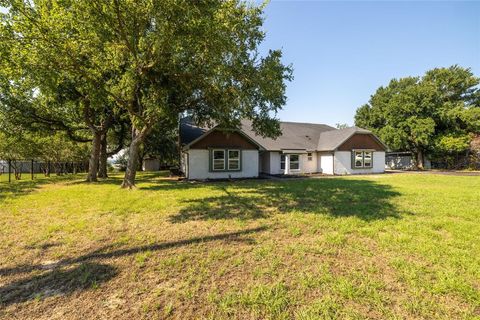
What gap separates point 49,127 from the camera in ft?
59.1

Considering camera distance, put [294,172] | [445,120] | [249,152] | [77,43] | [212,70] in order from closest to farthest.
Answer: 1. [77,43]
2. [212,70]
3. [249,152]
4. [294,172]
5. [445,120]

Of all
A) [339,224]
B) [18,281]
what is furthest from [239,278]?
[339,224]

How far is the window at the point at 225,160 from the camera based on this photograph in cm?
2031

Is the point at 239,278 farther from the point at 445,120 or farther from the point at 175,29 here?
the point at 445,120

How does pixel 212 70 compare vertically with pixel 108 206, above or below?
above

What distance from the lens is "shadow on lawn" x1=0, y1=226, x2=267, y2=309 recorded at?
11.6 ft

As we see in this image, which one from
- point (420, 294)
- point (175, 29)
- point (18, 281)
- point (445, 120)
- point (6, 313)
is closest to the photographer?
point (6, 313)

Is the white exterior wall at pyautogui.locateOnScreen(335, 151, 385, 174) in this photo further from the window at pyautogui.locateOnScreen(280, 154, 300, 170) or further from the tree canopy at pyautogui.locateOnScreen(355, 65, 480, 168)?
the tree canopy at pyautogui.locateOnScreen(355, 65, 480, 168)

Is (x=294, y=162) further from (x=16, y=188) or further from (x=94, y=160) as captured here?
(x=16, y=188)

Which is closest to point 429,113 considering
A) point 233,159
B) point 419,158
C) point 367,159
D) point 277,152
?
point 419,158

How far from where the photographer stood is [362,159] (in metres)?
26.0

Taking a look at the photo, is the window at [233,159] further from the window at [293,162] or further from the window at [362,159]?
the window at [362,159]

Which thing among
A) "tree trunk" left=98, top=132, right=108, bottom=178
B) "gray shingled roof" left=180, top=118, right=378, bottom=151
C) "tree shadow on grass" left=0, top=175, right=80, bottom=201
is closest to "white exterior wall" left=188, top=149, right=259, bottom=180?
"gray shingled roof" left=180, top=118, right=378, bottom=151

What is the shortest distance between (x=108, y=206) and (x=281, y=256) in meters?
7.02
